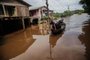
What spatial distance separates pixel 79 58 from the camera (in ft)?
28.9

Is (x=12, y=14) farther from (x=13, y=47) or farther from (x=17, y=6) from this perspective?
(x=13, y=47)

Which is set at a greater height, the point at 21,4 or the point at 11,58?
the point at 21,4

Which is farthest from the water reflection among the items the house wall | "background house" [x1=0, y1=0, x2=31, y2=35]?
the house wall

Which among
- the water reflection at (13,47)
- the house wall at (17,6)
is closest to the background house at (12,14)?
the house wall at (17,6)

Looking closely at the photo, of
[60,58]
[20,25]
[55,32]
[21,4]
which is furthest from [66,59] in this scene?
[21,4]

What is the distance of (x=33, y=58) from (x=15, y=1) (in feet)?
56.1

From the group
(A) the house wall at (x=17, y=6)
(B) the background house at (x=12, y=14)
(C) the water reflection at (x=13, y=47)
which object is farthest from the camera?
(A) the house wall at (x=17, y=6)

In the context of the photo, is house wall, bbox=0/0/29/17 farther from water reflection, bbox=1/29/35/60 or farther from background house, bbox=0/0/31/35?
water reflection, bbox=1/29/35/60

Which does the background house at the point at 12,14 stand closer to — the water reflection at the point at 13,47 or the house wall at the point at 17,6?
the house wall at the point at 17,6

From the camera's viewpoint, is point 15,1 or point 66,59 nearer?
point 66,59

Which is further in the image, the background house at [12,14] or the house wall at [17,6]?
the house wall at [17,6]

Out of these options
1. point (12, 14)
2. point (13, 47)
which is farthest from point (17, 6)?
point (13, 47)

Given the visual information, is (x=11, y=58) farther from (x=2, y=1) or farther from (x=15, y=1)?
(x=15, y=1)

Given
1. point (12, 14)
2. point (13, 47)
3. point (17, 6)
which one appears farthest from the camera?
point (17, 6)
